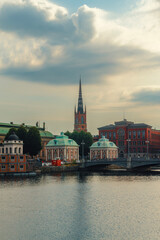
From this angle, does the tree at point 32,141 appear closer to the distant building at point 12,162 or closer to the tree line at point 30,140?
the tree line at point 30,140

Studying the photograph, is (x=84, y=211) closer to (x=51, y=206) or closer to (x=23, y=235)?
(x=51, y=206)

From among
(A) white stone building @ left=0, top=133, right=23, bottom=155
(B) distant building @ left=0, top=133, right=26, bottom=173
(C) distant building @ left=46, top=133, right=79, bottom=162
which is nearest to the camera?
(B) distant building @ left=0, top=133, right=26, bottom=173

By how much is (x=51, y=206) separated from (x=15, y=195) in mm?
15144

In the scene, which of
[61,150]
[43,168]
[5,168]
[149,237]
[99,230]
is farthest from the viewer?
[61,150]

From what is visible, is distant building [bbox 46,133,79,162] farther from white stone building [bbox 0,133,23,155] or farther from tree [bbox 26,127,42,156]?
white stone building [bbox 0,133,23,155]

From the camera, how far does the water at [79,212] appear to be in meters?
54.7

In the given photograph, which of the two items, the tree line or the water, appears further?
the tree line

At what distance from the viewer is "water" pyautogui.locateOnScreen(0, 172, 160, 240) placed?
54.7 meters

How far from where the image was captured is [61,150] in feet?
640

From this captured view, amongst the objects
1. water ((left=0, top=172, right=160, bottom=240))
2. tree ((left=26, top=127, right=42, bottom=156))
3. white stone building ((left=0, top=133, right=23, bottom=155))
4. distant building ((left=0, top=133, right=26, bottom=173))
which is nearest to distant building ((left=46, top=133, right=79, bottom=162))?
tree ((left=26, top=127, right=42, bottom=156))

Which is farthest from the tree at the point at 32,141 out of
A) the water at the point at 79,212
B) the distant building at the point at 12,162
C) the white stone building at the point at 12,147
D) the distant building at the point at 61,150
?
the water at the point at 79,212

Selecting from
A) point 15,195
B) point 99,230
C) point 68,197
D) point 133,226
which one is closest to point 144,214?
point 133,226

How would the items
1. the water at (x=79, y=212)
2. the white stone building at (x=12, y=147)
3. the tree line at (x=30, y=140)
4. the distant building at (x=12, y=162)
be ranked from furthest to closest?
the tree line at (x=30, y=140)
the white stone building at (x=12, y=147)
the distant building at (x=12, y=162)
the water at (x=79, y=212)

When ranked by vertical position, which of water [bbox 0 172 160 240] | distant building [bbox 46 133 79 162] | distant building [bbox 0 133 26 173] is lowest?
water [bbox 0 172 160 240]
